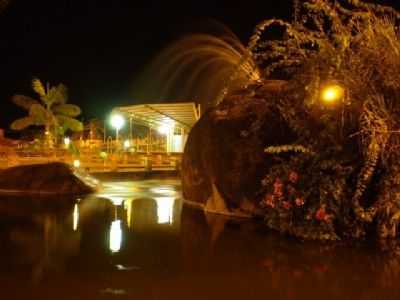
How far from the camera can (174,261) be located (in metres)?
6.36

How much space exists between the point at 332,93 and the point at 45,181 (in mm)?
9198

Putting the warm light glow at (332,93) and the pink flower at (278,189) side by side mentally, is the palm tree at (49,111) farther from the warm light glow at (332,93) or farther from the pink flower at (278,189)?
the warm light glow at (332,93)

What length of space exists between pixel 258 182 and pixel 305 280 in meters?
3.90

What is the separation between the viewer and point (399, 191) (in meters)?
7.37

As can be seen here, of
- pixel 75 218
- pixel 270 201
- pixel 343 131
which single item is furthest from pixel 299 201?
pixel 75 218

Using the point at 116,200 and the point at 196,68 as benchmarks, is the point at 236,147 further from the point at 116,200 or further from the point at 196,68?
the point at 196,68

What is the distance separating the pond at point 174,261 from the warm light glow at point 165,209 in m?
0.09

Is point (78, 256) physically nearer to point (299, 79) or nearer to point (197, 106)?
point (299, 79)

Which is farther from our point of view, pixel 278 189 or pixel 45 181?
pixel 45 181

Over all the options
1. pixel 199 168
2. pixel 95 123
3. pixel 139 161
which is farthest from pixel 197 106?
pixel 95 123

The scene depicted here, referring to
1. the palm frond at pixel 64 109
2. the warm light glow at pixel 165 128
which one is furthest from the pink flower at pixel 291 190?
the palm frond at pixel 64 109

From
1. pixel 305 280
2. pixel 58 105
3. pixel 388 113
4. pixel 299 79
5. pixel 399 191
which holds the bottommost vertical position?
pixel 305 280

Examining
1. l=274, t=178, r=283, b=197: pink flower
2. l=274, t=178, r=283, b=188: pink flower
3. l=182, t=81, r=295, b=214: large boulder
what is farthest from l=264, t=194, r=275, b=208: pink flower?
l=182, t=81, r=295, b=214: large boulder

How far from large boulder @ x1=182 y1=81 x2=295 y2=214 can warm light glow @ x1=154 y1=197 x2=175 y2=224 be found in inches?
32.5
